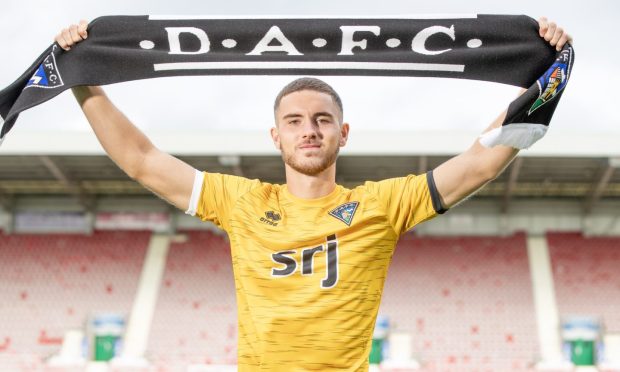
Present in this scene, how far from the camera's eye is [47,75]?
3160mm

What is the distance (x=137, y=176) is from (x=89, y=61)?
609 millimetres

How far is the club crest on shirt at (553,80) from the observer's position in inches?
109

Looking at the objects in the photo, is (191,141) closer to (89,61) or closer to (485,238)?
(485,238)

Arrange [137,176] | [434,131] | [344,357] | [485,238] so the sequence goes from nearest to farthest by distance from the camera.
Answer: [344,357]
[137,176]
[434,131]
[485,238]

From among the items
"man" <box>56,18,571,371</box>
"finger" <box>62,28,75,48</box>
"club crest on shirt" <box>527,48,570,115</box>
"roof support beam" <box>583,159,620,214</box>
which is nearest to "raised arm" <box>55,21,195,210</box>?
"man" <box>56,18,571,371</box>

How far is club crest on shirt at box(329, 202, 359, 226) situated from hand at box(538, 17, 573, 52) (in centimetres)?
103

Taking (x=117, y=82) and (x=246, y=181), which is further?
(x=117, y=82)

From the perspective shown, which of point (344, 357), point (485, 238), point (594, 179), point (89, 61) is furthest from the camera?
point (485, 238)

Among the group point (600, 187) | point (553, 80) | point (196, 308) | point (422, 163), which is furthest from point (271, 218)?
point (600, 187)

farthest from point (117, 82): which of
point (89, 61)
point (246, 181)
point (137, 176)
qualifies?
point (246, 181)

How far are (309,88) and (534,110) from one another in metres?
0.84

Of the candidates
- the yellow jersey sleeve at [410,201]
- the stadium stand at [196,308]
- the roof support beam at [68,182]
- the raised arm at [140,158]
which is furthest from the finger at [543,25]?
the roof support beam at [68,182]

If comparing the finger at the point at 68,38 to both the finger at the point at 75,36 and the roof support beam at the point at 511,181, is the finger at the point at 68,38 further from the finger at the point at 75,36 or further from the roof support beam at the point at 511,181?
the roof support beam at the point at 511,181

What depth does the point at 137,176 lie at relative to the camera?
284 cm
